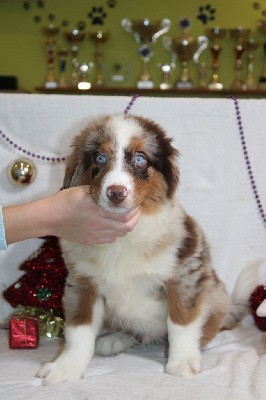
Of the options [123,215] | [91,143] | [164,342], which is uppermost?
[91,143]

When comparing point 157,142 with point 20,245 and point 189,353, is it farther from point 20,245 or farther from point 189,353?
point 20,245

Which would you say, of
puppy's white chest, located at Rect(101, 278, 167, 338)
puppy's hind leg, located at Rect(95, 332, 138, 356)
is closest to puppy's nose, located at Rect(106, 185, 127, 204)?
puppy's white chest, located at Rect(101, 278, 167, 338)

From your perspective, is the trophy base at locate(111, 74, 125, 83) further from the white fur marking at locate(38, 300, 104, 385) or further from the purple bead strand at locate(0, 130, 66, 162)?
the white fur marking at locate(38, 300, 104, 385)

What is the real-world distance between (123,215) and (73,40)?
→ 4.25 metres

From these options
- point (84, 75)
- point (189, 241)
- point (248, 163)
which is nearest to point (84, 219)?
point (189, 241)

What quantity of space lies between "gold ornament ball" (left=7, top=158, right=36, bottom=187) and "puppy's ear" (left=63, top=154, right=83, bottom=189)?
440 mm

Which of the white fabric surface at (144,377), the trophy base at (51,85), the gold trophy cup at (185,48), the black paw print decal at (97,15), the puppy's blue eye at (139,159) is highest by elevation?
the black paw print decal at (97,15)

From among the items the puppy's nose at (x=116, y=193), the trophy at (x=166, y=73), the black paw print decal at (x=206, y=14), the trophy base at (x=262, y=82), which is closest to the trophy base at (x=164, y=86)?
the trophy at (x=166, y=73)

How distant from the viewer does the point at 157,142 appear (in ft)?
5.16

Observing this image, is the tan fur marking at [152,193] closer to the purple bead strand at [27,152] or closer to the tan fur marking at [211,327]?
the tan fur marking at [211,327]

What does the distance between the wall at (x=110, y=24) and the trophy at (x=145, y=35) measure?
0.06m

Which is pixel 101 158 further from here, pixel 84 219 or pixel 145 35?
pixel 145 35

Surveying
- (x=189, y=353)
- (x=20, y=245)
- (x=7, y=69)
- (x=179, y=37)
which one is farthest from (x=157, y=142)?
(x=7, y=69)

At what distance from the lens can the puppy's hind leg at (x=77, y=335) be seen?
1.54 meters
